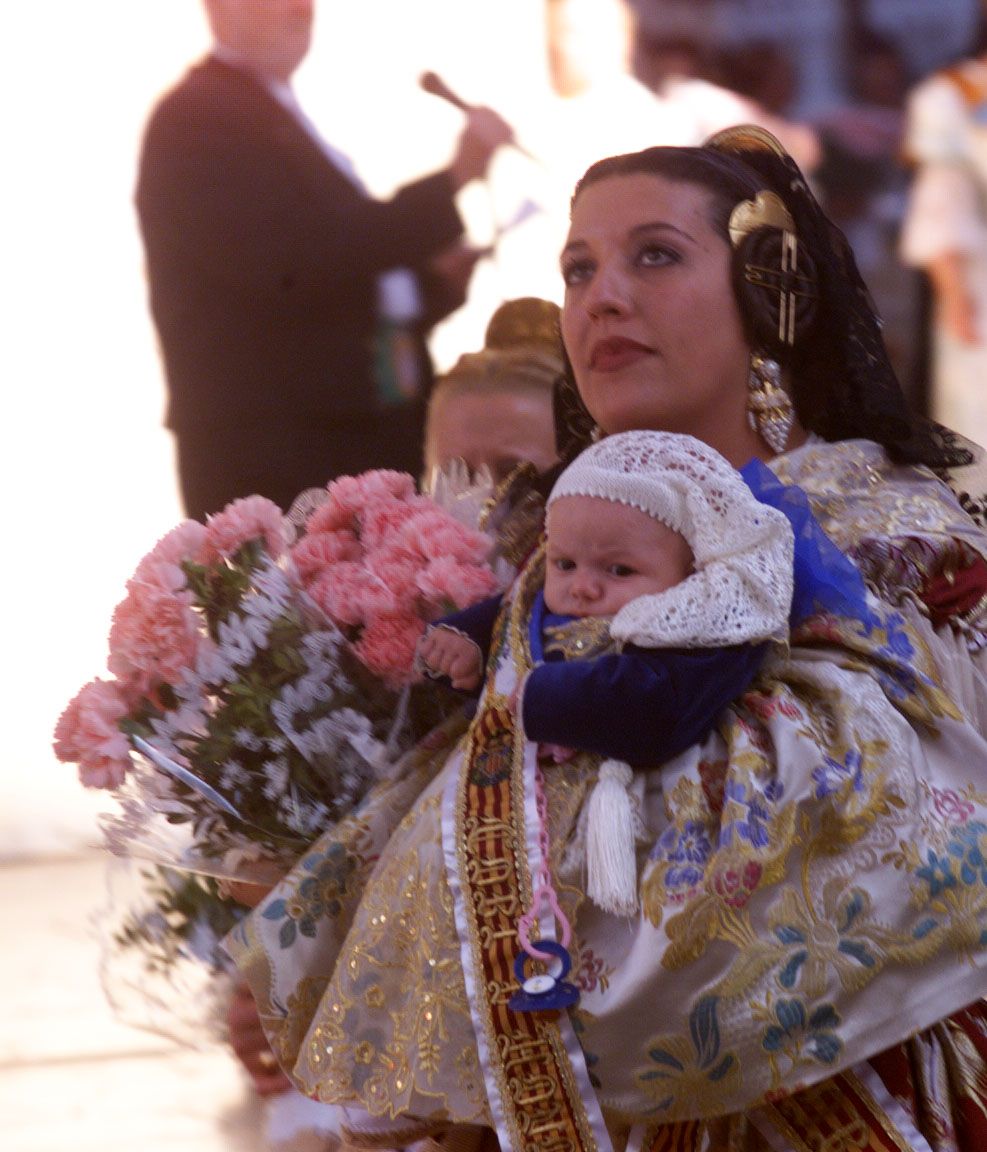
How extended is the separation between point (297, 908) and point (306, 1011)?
0.12 meters

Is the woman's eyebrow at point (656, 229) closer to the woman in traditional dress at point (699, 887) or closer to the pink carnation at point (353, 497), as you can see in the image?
the woman in traditional dress at point (699, 887)

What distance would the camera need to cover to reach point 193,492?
5.23 meters

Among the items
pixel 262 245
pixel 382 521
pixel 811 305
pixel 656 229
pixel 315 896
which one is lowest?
pixel 262 245

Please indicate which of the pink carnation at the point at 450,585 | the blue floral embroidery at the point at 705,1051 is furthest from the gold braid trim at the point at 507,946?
the pink carnation at the point at 450,585

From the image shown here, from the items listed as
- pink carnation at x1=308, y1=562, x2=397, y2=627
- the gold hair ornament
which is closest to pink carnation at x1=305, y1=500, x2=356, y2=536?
pink carnation at x1=308, y1=562, x2=397, y2=627

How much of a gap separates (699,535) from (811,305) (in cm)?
58

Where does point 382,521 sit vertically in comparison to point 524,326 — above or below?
above

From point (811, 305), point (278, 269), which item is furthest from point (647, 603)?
point (278, 269)

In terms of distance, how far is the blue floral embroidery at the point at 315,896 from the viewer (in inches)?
74.0

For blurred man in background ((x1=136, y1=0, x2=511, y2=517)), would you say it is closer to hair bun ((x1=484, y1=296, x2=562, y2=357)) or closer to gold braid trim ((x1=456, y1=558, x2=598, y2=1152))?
hair bun ((x1=484, y1=296, x2=562, y2=357))

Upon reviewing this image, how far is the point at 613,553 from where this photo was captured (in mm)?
1763

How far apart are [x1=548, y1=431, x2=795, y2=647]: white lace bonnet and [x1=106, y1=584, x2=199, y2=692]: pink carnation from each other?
483 mm

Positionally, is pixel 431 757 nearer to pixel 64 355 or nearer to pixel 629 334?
pixel 629 334

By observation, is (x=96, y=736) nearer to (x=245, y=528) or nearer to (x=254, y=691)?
(x=254, y=691)
